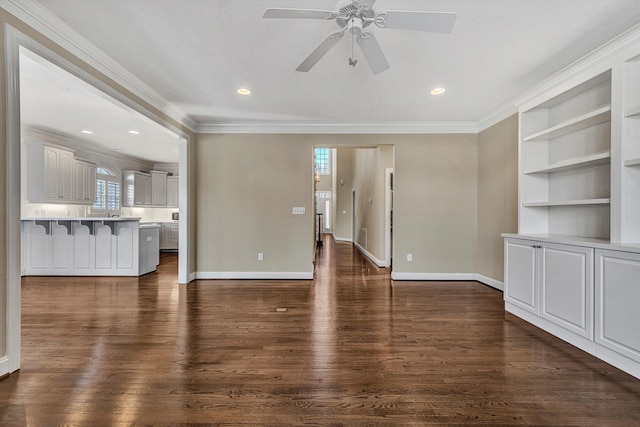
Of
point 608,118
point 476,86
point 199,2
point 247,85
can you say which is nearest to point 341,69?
point 247,85

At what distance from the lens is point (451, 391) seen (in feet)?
5.59

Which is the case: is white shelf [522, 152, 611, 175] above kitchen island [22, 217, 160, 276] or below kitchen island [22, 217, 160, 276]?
above

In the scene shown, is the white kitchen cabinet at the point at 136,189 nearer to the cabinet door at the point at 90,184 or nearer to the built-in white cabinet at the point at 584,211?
→ the cabinet door at the point at 90,184

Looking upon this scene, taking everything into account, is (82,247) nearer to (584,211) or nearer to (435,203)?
(435,203)

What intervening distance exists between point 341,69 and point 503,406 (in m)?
2.96

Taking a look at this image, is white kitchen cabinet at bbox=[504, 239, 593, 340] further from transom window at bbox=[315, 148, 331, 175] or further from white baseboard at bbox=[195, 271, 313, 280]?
transom window at bbox=[315, 148, 331, 175]

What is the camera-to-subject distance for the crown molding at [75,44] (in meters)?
1.90

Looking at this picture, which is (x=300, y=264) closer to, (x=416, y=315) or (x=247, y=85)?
(x=416, y=315)

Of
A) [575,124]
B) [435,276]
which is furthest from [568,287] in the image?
[435,276]

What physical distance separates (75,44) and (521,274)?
470 cm

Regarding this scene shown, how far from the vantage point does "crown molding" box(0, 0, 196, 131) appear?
190cm

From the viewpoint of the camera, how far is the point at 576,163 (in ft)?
8.25

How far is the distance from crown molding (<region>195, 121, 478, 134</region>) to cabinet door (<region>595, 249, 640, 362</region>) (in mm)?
2913

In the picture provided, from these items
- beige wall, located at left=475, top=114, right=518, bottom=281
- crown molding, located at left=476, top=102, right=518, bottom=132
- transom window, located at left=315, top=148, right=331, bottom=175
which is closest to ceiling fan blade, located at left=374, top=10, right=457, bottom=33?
crown molding, located at left=476, top=102, right=518, bottom=132
